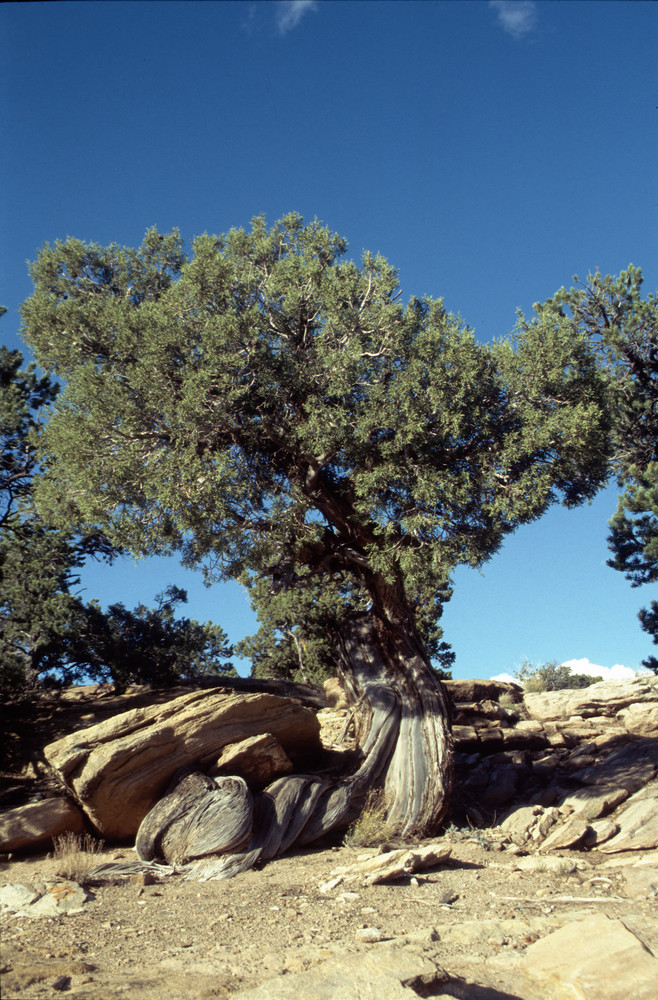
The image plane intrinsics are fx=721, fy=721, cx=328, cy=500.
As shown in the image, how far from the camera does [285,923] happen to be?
334 inches

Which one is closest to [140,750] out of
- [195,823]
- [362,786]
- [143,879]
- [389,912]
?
[195,823]

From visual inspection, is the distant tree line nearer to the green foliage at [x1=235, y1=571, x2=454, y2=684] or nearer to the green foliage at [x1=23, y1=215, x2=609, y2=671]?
the green foliage at [x1=23, y1=215, x2=609, y2=671]

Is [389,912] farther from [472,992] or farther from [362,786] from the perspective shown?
[362,786]

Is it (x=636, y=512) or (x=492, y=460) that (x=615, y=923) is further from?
(x=636, y=512)

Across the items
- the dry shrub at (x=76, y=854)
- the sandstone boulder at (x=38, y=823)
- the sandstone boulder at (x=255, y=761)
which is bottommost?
the dry shrub at (x=76, y=854)

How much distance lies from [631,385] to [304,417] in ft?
48.6

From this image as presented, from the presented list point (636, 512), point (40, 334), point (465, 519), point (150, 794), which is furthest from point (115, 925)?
point (636, 512)

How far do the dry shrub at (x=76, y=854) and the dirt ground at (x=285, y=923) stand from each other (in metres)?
0.22

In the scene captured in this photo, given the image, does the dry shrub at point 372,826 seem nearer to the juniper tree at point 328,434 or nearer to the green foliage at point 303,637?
the juniper tree at point 328,434

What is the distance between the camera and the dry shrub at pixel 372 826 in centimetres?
1299

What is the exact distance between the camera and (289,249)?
1598 cm

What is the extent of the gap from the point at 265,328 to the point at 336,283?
64.9 inches

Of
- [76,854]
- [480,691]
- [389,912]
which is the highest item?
[480,691]

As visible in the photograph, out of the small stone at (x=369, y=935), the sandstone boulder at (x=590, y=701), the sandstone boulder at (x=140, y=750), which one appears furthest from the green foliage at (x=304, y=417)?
the sandstone boulder at (x=590, y=701)
